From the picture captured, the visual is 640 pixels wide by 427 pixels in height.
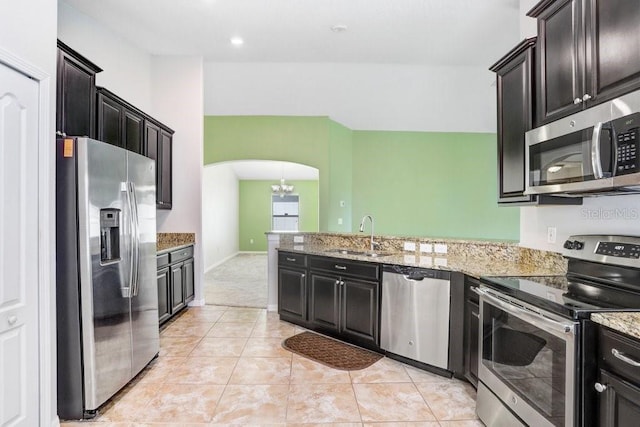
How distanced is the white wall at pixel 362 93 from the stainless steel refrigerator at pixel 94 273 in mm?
3354

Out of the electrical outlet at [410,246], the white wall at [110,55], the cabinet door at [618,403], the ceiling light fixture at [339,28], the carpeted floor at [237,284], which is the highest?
the ceiling light fixture at [339,28]

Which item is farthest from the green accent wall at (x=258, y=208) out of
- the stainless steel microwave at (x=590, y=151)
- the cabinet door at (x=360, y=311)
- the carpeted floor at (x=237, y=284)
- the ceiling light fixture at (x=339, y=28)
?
the stainless steel microwave at (x=590, y=151)

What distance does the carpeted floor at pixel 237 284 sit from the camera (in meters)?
5.27

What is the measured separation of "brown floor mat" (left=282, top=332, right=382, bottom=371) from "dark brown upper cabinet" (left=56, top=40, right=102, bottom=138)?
8.41 ft

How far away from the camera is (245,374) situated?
2.83 meters

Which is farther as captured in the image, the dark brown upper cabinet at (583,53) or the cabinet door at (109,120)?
the cabinet door at (109,120)

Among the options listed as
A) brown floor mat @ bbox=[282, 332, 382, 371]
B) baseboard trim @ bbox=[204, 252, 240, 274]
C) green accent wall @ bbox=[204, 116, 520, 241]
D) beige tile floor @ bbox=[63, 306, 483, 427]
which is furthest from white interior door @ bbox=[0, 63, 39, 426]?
baseboard trim @ bbox=[204, 252, 240, 274]

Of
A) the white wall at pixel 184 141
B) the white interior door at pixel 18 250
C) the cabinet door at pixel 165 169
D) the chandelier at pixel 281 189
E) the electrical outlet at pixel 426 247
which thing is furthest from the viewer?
the chandelier at pixel 281 189

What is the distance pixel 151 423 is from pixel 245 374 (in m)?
0.78

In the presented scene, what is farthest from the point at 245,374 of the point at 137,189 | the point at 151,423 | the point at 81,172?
the point at 81,172

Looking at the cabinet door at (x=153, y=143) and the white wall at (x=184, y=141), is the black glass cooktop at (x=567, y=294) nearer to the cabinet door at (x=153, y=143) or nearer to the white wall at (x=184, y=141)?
the cabinet door at (x=153, y=143)

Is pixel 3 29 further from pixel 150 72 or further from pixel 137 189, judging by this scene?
pixel 150 72

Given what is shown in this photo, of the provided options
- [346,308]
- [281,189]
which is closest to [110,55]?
[346,308]

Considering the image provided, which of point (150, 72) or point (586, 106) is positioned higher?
point (150, 72)
